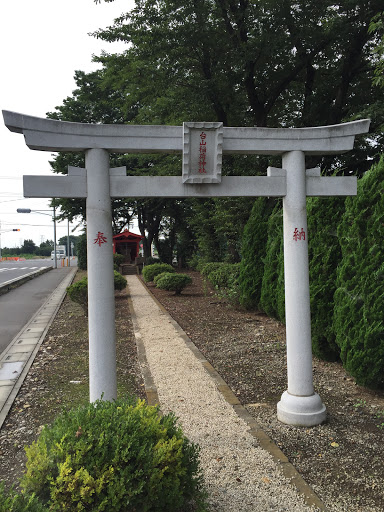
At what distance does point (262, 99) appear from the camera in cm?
1432

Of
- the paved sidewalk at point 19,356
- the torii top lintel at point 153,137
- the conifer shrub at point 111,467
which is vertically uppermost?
the torii top lintel at point 153,137

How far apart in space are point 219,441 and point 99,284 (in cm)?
196

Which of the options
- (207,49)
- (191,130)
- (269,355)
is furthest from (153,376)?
(207,49)

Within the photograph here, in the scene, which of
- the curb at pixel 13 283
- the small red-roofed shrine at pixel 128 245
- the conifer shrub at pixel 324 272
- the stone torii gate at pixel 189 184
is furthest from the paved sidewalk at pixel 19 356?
the small red-roofed shrine at pixel 128 245

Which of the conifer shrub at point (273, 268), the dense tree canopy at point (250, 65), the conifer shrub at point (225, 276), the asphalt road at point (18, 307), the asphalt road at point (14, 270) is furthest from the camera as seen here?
the asphalt road at point (14, 270)

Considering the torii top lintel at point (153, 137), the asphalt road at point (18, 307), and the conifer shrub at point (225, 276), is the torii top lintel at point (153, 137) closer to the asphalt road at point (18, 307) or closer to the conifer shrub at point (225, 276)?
the asphalt road at point (18, 307)

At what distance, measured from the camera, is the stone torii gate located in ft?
13.0

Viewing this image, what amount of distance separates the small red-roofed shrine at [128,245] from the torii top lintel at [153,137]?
94.7 feet

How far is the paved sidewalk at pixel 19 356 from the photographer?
224 inches

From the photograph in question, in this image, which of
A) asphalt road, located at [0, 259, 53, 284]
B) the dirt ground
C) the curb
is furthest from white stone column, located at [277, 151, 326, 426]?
asphalt road, located at [0, 259, 53, 284]

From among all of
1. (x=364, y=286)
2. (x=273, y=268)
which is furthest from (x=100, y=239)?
(x=273, y=268)

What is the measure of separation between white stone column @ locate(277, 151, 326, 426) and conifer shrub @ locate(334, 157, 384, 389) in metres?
1.00

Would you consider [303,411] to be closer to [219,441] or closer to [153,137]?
[219,441]

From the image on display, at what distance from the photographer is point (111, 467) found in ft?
7.56
